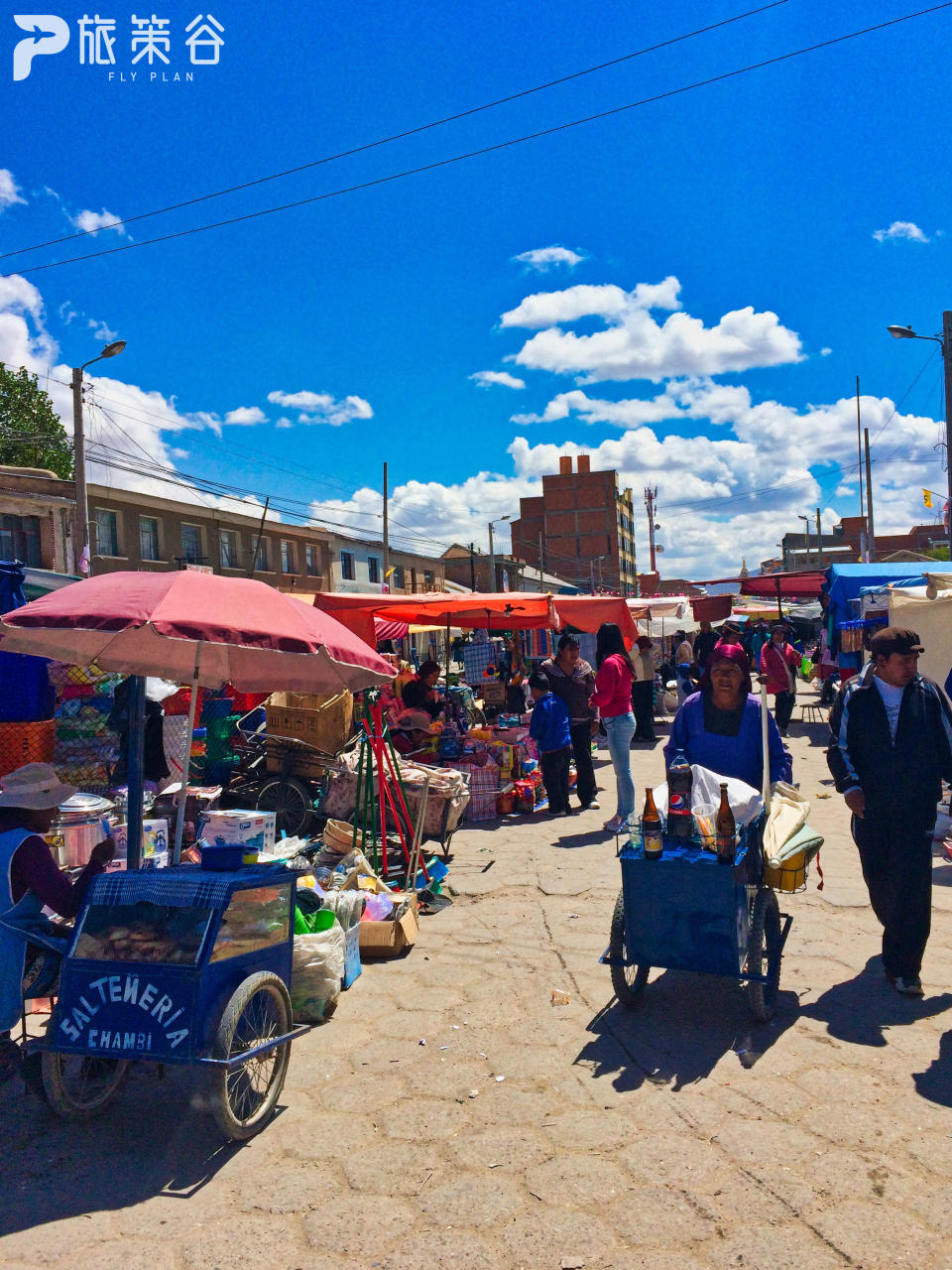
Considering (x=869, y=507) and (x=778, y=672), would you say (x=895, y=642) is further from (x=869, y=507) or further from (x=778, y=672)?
(x=869, y=507)

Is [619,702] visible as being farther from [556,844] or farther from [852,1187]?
[852,1187]

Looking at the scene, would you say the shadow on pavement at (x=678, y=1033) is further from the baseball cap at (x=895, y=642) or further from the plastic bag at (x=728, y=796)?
the baseball cap at (x=895, y=642)

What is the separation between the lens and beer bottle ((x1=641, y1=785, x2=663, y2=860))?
436 centimetres

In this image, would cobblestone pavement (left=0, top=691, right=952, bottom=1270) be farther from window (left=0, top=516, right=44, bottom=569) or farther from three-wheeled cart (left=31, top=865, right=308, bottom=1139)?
window (left=0, top=516, right=44, bottom=569)

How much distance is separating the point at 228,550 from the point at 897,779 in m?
34.9

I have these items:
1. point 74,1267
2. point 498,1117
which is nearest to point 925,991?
point 498,1117

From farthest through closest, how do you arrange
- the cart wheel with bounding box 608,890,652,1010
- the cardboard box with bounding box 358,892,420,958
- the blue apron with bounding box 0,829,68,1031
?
the cardboard box with bounding box 358,892,420,958 → the cart wheel with bounding box 608,890,652,1010 → the blue apron with bounding box 0,829,68,1031

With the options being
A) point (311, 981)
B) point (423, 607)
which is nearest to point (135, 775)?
point (311, 981)

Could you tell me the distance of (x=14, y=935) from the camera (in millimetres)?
3771

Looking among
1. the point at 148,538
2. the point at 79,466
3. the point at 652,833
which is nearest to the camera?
the point at 652,833

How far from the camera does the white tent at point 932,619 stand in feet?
29.9

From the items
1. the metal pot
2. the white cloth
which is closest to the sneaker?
the white cloth

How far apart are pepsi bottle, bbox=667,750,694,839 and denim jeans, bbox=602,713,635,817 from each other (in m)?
4.37

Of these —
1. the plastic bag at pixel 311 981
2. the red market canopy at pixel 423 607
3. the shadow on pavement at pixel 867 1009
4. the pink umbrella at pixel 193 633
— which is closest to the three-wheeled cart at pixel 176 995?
the plastic bag at pixel 311 981
